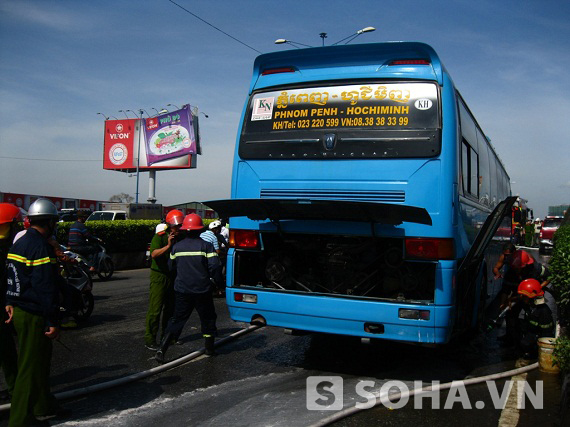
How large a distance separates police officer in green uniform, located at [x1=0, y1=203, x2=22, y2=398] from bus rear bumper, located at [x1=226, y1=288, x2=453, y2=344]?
7.87ft

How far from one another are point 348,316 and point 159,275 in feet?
9.16

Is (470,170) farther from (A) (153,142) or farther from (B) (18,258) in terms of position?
(A) (153,142)

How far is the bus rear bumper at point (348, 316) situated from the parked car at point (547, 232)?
26730 millimetres

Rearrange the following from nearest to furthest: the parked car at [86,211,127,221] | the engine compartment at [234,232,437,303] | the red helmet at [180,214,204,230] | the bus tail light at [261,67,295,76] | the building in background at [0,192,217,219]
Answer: the engine compartment at [234,232,437,303] → the red helmet at [180,214,204,230] → the bus tail light at [261,67,295,76] → the parked car at [86,211,127,221] → the building in background at [0,192,217,219]

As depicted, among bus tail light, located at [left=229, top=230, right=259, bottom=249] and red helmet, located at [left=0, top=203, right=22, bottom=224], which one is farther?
bus tail light, located at [left=229, top=230, right=259, bottom=249]

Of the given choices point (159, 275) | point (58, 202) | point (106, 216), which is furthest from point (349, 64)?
point (58, 202)

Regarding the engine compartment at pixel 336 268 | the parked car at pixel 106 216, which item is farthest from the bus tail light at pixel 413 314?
the parked car at pixel 106 216

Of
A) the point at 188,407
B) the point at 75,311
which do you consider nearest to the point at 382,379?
the point at 188,407

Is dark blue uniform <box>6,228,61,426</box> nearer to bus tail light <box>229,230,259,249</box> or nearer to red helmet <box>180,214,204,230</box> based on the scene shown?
red helmet <box>180,214,204,230</box>

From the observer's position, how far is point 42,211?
4.65 metres

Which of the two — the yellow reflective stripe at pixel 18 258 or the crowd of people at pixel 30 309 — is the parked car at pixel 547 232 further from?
the yellow reflective stripe at pixel 18 258

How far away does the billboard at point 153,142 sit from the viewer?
4734cm

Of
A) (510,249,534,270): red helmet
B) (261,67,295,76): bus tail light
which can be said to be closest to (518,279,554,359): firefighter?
(510,249,534,270): red helmet

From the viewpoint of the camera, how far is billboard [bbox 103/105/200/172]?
47344mm
